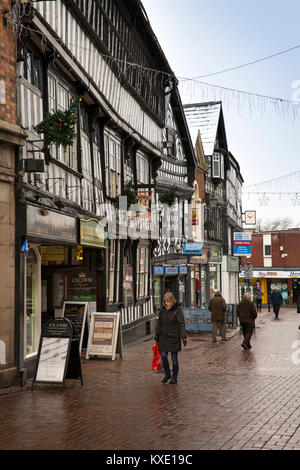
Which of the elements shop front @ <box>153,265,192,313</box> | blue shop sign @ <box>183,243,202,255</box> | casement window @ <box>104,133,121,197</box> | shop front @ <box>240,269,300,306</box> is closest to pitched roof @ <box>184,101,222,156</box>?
shop front @ <box>153,265,192,313</box>

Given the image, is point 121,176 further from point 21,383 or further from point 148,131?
point 21,383

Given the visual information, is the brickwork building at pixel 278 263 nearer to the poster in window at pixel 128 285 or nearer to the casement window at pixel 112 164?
the poster in window at pixel 128 285

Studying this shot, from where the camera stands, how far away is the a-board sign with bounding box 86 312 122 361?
15.0 meters

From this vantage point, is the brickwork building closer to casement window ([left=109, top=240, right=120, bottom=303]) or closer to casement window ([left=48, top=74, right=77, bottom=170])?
casement window ([left=109, top=240, right=120, bottom=303])

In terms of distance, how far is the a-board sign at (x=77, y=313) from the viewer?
1550cm

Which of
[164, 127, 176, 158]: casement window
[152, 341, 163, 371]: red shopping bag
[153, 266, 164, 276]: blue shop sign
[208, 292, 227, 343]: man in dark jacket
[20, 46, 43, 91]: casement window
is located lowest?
[152, 341, 163, 371]: red shopping bag

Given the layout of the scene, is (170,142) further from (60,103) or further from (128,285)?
Result: (60,103)

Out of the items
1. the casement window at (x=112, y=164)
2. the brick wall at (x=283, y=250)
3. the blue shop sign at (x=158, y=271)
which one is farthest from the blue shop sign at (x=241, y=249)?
the casement window at (x=112, y=164)

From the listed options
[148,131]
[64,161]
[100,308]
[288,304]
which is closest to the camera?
[64,161]

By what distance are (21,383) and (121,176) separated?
33.5 feet

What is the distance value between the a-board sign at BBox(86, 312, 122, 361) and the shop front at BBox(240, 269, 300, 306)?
41.2 m

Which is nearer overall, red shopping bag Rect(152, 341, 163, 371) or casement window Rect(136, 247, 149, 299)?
red shopping bag Rect(152, 341, 163, 371)

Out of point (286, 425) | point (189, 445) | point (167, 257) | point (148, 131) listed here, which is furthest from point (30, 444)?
point (167, 257)

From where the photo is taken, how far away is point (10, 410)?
9.05 metres
